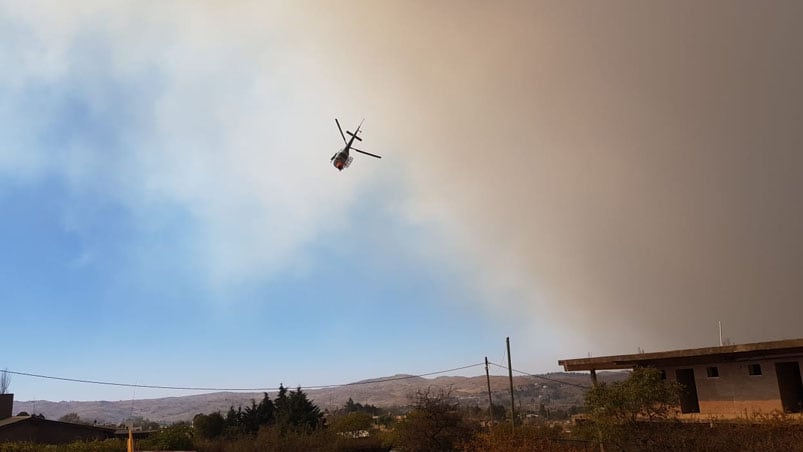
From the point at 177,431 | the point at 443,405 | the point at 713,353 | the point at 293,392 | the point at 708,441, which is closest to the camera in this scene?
the point at 708,441

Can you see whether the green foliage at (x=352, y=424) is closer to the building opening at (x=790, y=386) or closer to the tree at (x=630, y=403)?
the tree at (x=630, y=403)

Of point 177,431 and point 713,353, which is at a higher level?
point 713,353

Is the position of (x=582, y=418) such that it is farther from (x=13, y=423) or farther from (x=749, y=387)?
(x=13, y=423)

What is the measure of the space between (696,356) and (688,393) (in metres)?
4.53

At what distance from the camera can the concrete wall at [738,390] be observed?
24281 mm

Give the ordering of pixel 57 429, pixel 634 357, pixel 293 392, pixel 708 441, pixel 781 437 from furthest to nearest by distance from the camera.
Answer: pixel 293 392 < pixel 57 429 < pixel 634 357 < pixel 708 441 < pixel 781 437

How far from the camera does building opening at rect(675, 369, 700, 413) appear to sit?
94.9ft

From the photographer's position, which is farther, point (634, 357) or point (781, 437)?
point (634, 357)

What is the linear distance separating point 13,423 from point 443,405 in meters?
38.5

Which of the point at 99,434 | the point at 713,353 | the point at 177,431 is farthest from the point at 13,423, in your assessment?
the point at 713,353

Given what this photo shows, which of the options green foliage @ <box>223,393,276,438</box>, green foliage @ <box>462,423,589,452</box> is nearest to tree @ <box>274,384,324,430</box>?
green foliage @ <box>223,393,276,438</box>

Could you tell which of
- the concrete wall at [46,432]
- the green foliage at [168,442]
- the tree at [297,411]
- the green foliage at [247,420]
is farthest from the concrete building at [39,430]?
the tree at [297,411]

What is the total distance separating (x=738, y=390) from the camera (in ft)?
83.7

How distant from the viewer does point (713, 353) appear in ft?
81.6
